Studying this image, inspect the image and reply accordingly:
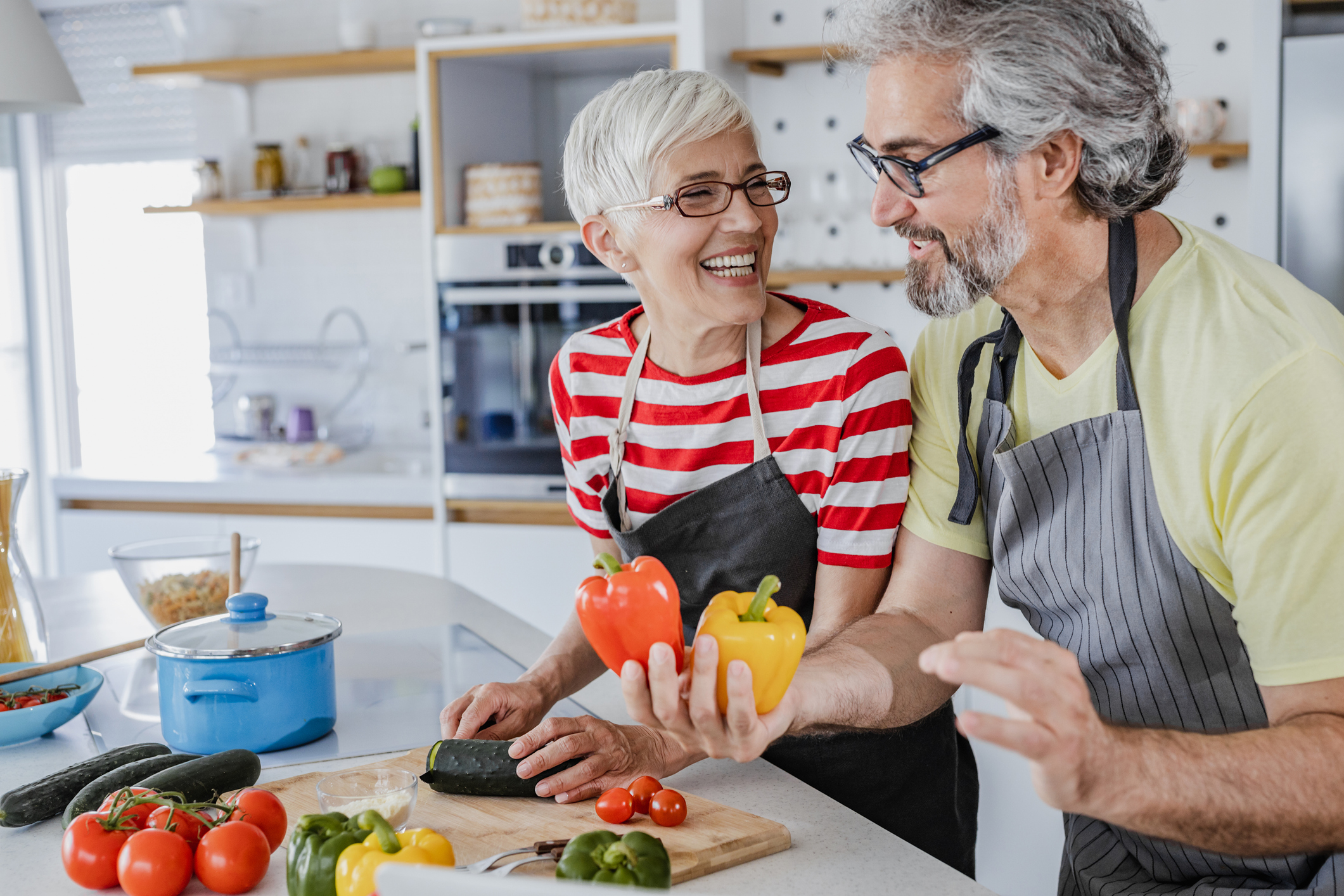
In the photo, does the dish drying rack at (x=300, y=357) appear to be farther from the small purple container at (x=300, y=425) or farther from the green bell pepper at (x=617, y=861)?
the green bell pepper at (x=617, y=861)

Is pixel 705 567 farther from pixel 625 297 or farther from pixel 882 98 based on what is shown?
pixel 625 297

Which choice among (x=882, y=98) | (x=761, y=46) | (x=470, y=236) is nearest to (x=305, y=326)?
Answer: (x=470, y=236)

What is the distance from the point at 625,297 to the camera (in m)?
3.48

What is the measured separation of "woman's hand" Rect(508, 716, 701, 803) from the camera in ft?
4.14

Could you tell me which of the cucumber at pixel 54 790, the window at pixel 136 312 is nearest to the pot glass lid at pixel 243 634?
the cucumber at pixel 54 790

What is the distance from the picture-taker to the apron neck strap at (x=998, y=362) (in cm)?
129

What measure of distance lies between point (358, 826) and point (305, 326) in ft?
12.2

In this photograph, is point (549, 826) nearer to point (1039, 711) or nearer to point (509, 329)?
point (1039, 711)

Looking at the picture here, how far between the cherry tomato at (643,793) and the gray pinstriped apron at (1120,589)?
50cm

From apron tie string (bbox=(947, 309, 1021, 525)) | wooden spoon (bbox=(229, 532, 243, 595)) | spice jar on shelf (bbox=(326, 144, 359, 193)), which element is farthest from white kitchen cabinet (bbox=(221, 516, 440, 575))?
apron tie string (bbox=(947, 309, 1021, 525))

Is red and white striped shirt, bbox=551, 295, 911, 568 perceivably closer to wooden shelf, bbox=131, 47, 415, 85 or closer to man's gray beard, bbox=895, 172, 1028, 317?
man's gray beard, bbox=895, 172, 1028, 317

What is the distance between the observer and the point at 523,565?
11.8 feet

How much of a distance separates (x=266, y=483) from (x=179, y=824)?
2805 millimetres

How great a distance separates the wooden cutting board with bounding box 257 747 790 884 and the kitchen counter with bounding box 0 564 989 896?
2 centimetres
